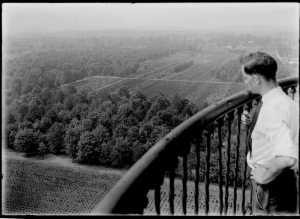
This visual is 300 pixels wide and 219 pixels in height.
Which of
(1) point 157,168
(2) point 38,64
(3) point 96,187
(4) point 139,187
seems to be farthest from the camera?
(2) point 38,64

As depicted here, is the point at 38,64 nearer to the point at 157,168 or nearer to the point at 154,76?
the point at 154,76

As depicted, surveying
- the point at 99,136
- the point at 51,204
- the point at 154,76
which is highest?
the point at 154,76

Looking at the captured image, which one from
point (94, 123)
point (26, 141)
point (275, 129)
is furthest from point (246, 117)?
point (26, 141)

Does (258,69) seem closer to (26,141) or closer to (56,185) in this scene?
(26,141)

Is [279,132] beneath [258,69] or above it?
beneath

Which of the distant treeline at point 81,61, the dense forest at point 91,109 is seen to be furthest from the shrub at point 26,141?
the distant treeline at point 81,61

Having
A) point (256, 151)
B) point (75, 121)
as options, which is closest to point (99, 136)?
point (75, 121)

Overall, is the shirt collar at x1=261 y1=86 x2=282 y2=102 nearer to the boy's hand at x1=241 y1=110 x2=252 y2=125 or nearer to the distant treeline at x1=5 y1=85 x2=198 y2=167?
the boy's hand at x1=241 y1=110 x2=252 y2=125
